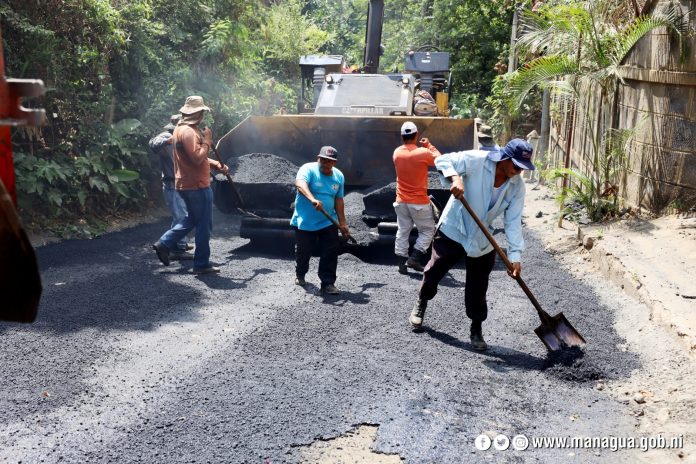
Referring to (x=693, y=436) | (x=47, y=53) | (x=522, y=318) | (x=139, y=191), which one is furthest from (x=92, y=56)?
(x=693, y=436)

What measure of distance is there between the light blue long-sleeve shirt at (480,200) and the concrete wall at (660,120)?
405 cm

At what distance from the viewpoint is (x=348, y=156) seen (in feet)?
31.4

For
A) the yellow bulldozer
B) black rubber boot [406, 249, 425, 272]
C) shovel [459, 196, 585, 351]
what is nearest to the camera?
shovel [459, 196, 585, 351]

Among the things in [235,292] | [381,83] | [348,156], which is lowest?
[235,292]

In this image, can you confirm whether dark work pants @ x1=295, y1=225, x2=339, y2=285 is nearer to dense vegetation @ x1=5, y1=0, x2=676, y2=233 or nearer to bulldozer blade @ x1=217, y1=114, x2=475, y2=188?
bulldozer blade @ x1=217, y1=114, x2=475, y2=188

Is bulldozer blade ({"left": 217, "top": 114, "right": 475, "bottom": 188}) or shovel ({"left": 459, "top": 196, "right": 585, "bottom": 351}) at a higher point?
bulldozer blade ({"left": 217, "top": 114, "right": 475, "bottom": 188})

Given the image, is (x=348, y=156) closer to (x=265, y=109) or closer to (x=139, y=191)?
(x=139, y=191)

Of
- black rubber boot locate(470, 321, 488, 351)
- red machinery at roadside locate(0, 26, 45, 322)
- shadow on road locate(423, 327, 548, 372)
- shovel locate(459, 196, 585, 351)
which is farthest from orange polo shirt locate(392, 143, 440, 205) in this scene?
red machinery at roadside locate(0, 26, 45, 322)

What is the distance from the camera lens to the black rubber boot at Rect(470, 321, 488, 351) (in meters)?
5.62

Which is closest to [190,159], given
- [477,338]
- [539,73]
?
[477,338]

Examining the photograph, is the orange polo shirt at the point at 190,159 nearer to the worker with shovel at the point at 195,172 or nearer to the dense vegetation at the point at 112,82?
the worker with shovel at the point at 195,172

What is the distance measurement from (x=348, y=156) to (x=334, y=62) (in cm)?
375

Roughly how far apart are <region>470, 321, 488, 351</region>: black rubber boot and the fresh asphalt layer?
71mm

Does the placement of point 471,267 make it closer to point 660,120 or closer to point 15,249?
point 15,249
